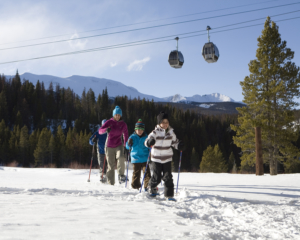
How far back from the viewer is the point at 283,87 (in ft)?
52.5

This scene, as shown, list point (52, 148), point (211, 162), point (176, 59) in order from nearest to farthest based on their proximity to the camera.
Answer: point (176, 59) < point (211, 162) < point (52, 148)

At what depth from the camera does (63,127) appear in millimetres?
105938

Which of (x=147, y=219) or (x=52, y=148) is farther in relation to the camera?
(x=52, y=148)

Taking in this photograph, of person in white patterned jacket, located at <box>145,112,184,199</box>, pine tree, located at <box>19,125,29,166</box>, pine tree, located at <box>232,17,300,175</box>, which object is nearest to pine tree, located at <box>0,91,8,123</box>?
pine tree, located at <box>19,125,29,166</box>

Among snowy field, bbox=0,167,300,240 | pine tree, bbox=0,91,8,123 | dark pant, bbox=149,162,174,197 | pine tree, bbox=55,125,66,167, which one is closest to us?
snowy field, bbox=0,167,300,240

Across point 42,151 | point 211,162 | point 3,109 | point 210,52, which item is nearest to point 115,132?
point 210,52

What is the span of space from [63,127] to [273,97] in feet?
329

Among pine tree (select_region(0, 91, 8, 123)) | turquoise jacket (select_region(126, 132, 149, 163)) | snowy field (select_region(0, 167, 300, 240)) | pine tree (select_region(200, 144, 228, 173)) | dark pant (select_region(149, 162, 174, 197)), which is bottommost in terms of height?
pine tree (select_region(200, 144, 228, 173))

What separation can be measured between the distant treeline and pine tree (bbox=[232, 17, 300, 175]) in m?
44.3

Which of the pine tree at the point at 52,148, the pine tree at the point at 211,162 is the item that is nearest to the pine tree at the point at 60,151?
the pine tree at the point at 52,148

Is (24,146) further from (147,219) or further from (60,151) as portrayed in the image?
(147,219)

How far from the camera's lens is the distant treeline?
6644 centimetres

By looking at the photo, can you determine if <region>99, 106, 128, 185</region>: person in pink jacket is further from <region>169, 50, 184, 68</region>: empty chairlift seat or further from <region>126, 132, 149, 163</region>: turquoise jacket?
<region>169, 50, 184, 68</region>: empty chairlift seat

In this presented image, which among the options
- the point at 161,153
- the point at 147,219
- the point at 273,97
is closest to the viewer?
the point at 147,219
